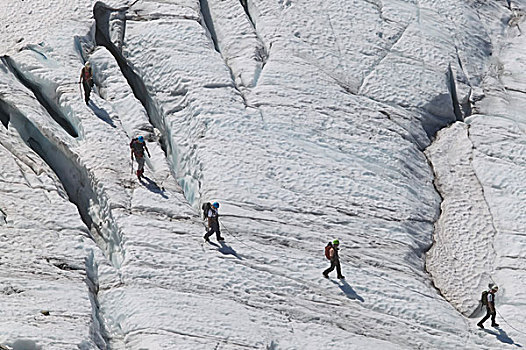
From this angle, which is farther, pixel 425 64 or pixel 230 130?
pixel 425 64

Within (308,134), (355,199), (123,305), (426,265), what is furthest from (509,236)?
(123,305)

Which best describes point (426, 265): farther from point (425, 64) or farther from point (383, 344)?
point (425, 64)

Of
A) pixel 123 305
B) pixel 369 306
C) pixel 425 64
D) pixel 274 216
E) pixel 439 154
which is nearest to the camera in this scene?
pixel 123 305

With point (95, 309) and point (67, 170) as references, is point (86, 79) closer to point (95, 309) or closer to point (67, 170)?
point (67, 170)

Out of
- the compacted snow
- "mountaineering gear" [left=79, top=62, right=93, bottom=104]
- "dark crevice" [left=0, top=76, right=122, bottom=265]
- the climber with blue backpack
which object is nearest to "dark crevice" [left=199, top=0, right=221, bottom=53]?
the compacted snow

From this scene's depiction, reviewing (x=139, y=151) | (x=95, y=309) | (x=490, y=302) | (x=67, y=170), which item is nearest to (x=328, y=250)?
(x=490, y=302)

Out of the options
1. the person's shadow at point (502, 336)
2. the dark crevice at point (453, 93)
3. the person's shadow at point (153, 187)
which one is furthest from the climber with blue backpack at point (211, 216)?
the dark crevice at point (453, 93)
